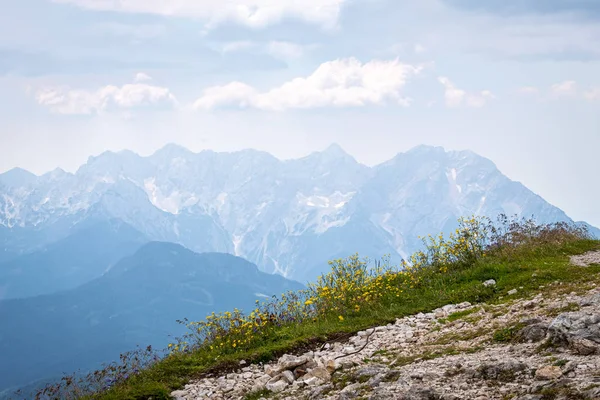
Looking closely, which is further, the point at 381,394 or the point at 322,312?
the point at 322,312

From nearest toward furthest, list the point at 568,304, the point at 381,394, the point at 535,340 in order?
1. the point at 381,394
2. the point at 535,340
3. the point at 568,304

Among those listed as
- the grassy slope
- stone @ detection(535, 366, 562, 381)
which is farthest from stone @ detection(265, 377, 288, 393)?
stone @ detection(535, 366, 562, 381)

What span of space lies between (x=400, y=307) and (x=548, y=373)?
8.97m

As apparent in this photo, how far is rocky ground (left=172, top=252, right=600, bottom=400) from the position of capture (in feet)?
30.9

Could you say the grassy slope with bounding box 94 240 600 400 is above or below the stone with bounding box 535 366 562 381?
above

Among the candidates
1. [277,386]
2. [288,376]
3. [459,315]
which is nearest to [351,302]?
[459,315]

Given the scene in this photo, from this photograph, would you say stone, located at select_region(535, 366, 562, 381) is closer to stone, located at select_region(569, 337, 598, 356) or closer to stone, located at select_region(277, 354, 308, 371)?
stone, located at select_region(569, 337, 598, 356)

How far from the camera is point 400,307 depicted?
18250 mm

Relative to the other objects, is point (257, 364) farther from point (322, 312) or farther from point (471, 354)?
point (471, 354)

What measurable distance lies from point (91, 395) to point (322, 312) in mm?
7455

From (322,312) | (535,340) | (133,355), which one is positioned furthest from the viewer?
(322,312)

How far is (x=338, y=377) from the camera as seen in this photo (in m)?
12.4

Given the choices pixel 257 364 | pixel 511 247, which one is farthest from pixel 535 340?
pixel 511 247

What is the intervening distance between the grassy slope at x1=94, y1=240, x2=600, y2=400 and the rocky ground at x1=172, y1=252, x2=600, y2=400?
0.51 meters
